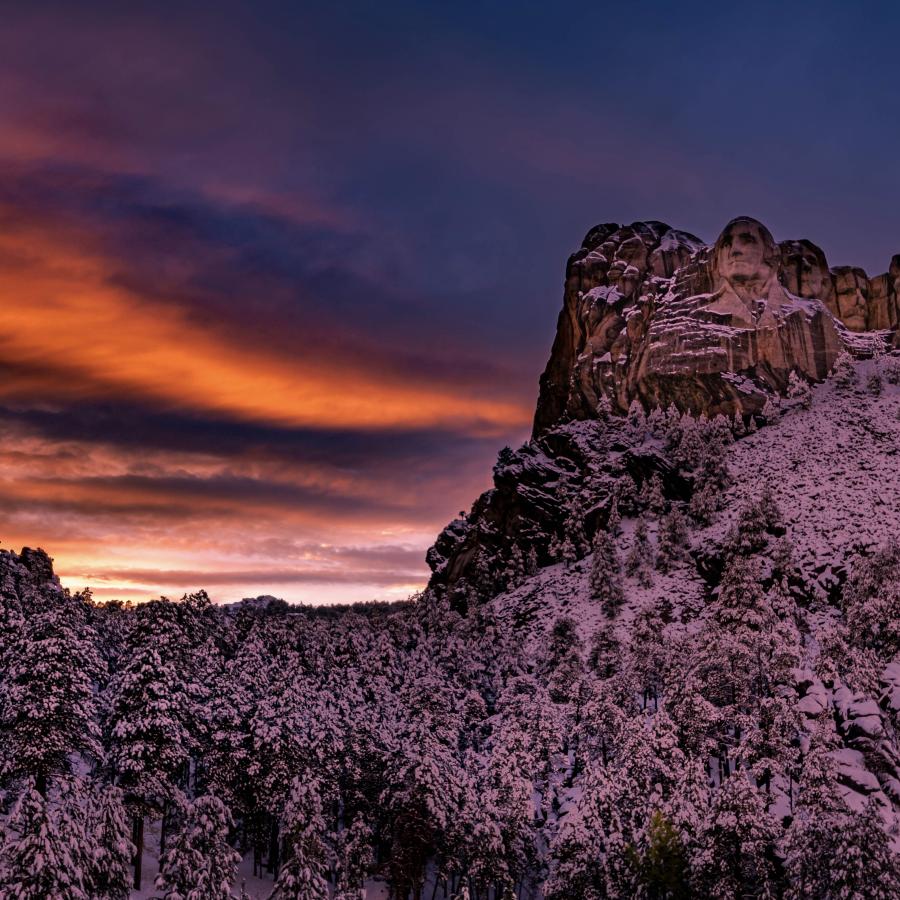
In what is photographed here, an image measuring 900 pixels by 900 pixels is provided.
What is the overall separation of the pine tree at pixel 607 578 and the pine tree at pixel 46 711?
8707 cm

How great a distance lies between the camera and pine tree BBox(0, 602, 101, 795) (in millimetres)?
48188

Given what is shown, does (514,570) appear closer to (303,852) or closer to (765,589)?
(765,589)

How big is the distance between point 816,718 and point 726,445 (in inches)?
4141

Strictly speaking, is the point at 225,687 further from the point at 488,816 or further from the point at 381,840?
the point at 488,816

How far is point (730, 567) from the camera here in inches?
4542

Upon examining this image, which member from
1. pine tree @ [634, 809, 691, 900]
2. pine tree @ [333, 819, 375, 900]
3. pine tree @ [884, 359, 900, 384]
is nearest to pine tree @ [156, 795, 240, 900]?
pine tree @ [333, 819, 375, 900]

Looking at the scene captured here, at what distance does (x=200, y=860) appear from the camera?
135 ft

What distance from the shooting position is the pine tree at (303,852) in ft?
147

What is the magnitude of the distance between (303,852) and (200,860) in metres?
6.96

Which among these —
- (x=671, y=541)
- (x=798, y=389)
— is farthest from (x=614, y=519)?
(x=798, y=389)

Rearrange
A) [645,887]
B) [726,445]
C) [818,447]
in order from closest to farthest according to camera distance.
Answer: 1. [645,887]
2. [818,447]
3. [726,445]

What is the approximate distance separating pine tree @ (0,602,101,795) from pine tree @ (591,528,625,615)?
3428 inches

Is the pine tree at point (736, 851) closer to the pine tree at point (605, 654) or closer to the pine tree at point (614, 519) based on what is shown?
the pine tree at point (605, 654)

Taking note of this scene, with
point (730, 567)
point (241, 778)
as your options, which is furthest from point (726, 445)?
point (241, 778)
